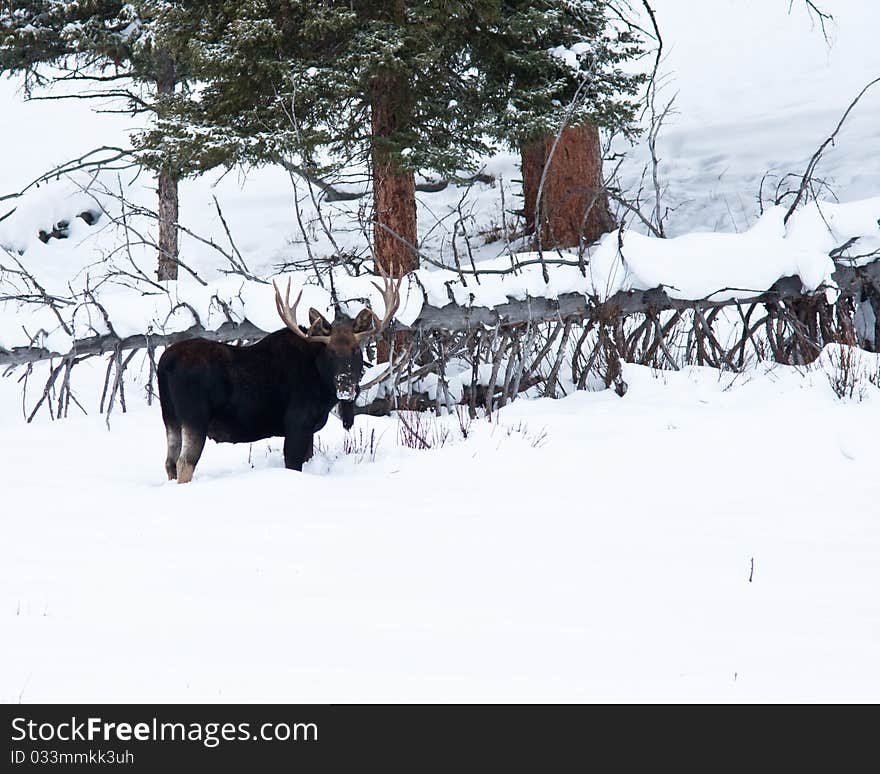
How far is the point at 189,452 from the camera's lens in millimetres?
6293

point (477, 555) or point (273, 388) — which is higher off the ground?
point (273, 388)

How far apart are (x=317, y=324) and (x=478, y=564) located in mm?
2503

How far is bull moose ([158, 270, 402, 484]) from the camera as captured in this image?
632 cm

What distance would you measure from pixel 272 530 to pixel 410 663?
6.47ft

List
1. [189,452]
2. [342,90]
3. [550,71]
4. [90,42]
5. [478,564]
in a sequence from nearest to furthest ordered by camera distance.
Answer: [478,564] → [189,452] → [342,90] → [550,71] → [90,42]

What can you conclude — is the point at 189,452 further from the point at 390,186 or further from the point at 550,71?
the point at 550,71

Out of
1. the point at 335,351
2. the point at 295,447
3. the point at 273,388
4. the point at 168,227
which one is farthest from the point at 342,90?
the point at 168,227

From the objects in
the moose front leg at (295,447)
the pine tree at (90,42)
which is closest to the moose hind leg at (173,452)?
the moose front leg at (295,447)

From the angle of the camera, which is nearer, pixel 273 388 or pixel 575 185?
pixel 273 388

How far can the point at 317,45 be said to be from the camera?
9.82m

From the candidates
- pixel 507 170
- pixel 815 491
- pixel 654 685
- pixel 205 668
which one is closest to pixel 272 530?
pixel 205 668

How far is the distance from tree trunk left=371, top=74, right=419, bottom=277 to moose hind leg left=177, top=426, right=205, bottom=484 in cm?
402

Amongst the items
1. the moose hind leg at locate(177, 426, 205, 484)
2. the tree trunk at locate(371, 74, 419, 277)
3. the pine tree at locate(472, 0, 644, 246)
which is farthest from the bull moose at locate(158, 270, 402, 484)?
the pine tree at locate(472, 0, 644, 246)

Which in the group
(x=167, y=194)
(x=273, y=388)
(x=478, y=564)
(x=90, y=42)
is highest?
(x=90, y=42)
